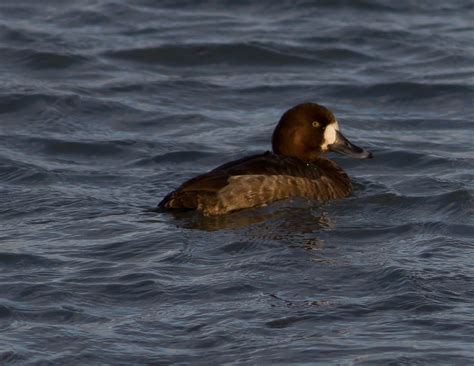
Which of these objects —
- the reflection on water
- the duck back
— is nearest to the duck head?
the duck back

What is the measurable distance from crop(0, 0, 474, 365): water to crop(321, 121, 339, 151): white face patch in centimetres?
34

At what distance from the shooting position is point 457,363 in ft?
20.2

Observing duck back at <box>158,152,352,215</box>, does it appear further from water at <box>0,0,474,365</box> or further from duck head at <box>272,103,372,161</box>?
duck head at <box>272,103,372,161</box>

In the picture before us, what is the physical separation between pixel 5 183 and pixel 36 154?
3.10ft

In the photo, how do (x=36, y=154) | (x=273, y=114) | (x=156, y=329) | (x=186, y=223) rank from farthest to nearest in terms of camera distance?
(x=273, y=114) → (x=36, y=154) → (x=186, y=223) → (x=156, y=329)

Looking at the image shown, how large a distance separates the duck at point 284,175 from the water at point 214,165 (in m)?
0.11

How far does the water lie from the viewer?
21.7ft

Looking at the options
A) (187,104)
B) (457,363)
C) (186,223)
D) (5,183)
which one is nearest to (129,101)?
(187,104)

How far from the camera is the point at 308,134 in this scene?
961 cm

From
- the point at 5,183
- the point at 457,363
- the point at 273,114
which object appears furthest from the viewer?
the point at 273,114

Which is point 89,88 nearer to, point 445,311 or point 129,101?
point 129,101

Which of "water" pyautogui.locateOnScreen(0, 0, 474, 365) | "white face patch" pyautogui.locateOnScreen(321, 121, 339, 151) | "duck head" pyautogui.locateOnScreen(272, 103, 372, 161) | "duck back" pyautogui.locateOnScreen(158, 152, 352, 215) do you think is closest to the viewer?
"water" pyautogui.locateOnScreen(0, 0, 474, 365)

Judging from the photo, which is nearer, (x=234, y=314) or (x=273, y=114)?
(x=234, y=314)

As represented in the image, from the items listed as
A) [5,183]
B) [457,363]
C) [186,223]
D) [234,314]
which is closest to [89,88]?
[5,183]
